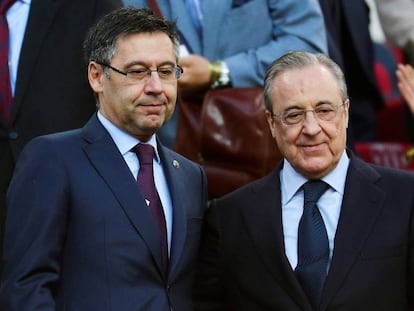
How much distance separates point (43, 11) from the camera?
19.3ft

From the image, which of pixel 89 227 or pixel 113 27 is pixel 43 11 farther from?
pixel 89 227

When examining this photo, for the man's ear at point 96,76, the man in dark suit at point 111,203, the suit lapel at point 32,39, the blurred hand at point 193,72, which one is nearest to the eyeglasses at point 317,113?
the man in dark suit at point 111,203

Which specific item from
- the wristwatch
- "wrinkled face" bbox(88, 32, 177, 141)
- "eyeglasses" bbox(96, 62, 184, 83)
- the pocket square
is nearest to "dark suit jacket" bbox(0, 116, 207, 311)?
"wrinkled face" bbox(88, 32, 177, 141)

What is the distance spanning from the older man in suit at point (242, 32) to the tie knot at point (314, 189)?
1116mm

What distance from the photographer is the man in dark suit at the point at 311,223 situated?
5.09 m

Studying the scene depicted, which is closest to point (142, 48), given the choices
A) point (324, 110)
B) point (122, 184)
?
point (122, 184)

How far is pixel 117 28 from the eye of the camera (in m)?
5.08

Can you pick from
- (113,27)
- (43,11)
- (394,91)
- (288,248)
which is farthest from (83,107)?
(394,91)

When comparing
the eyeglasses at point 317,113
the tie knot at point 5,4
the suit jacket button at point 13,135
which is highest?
the tie knot at point 5,4

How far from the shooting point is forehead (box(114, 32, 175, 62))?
5.04 m

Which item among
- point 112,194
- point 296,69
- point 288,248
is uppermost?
point 296,69

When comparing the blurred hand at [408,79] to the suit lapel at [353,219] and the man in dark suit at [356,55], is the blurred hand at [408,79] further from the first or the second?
the suit lapel at [353,219]

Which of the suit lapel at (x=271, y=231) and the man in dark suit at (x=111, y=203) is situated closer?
the man in dark suit at (x=111, y=203)

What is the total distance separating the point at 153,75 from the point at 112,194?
494 mm
